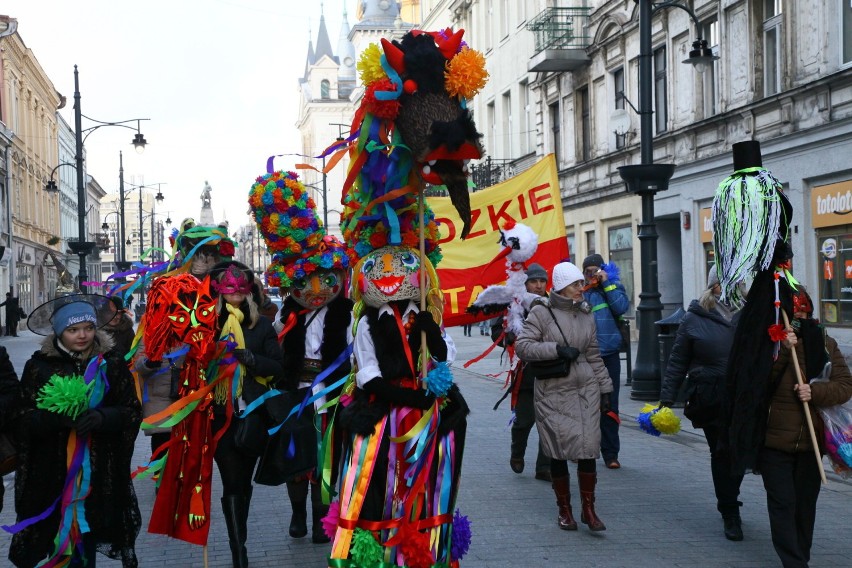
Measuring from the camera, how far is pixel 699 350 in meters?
6.47

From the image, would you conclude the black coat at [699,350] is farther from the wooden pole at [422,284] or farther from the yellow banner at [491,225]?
the yellow banner at [491,225]

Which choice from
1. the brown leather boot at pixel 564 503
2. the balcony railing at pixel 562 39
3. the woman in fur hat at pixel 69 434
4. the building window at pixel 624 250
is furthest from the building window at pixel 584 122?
the woman in fur hat at pixel 69 434

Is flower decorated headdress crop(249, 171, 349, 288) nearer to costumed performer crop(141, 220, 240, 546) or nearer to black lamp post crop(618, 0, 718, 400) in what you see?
costumed performer crop(141, 220, 240, 546)

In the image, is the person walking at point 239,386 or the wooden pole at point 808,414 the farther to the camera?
the person walking at point 239,386

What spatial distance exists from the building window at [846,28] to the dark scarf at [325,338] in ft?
38.5

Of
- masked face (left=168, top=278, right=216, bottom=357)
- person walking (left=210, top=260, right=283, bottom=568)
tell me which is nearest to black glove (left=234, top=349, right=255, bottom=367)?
person walking (left=210, top=260, right=283, bottom=568)

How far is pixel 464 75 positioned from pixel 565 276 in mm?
2044

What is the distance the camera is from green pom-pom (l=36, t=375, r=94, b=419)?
15.7 feet

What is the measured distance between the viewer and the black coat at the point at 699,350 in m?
6.35

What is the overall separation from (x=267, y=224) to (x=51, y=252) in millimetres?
49887

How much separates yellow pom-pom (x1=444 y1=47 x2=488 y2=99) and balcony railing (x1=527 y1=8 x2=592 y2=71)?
2173 cm

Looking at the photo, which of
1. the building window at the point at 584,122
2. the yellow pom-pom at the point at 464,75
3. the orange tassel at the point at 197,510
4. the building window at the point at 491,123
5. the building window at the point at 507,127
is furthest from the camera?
the building window at the point at 491,123

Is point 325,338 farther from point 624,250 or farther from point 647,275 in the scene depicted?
point 624,250

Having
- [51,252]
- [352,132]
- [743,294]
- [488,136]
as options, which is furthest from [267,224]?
[51,252]
